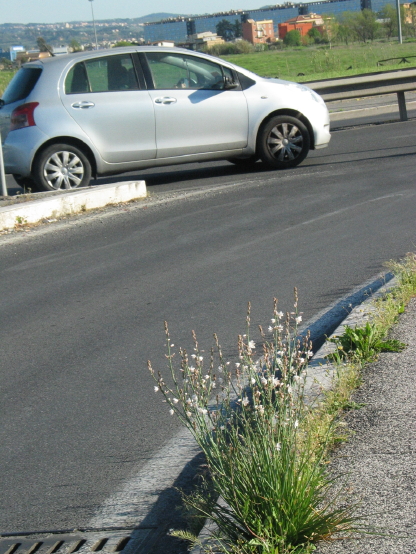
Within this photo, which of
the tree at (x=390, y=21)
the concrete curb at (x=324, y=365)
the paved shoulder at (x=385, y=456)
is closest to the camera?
the paved shoulder at (x=385, y=456)

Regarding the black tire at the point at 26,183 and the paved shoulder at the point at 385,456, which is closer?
the paved shoulder at the point at 385,456

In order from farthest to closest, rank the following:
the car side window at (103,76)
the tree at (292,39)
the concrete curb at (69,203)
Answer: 1. the tree at (292,39)
2. the car side window at (103,76)
3. the concrete curb at (69,203)

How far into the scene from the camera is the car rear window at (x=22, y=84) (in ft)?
32.8

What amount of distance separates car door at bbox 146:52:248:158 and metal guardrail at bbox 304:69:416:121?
195 inches

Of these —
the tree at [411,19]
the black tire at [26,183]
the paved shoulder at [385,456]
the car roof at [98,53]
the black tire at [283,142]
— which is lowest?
the paved shoulder at [385,456]

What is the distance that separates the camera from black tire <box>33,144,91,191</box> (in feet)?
32.1

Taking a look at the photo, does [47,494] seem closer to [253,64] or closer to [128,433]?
[128,433]

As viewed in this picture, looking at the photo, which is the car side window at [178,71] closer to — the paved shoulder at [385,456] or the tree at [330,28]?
the paved shoulder at [385,456]

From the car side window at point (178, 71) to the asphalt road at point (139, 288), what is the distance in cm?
135

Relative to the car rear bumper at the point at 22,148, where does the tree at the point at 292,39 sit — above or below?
above

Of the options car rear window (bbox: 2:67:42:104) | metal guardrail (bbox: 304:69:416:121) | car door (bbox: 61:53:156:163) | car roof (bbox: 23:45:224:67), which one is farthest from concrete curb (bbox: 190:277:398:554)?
metal guardrail (bbox: 304:69:416:121)

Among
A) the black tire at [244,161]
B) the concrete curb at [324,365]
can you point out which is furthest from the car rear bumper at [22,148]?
the concrete curb at [324,365]

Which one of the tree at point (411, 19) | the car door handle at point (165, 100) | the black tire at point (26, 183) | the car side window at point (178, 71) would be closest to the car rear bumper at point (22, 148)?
the black tire at point (26, 183)

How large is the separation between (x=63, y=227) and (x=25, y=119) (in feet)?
6.11
